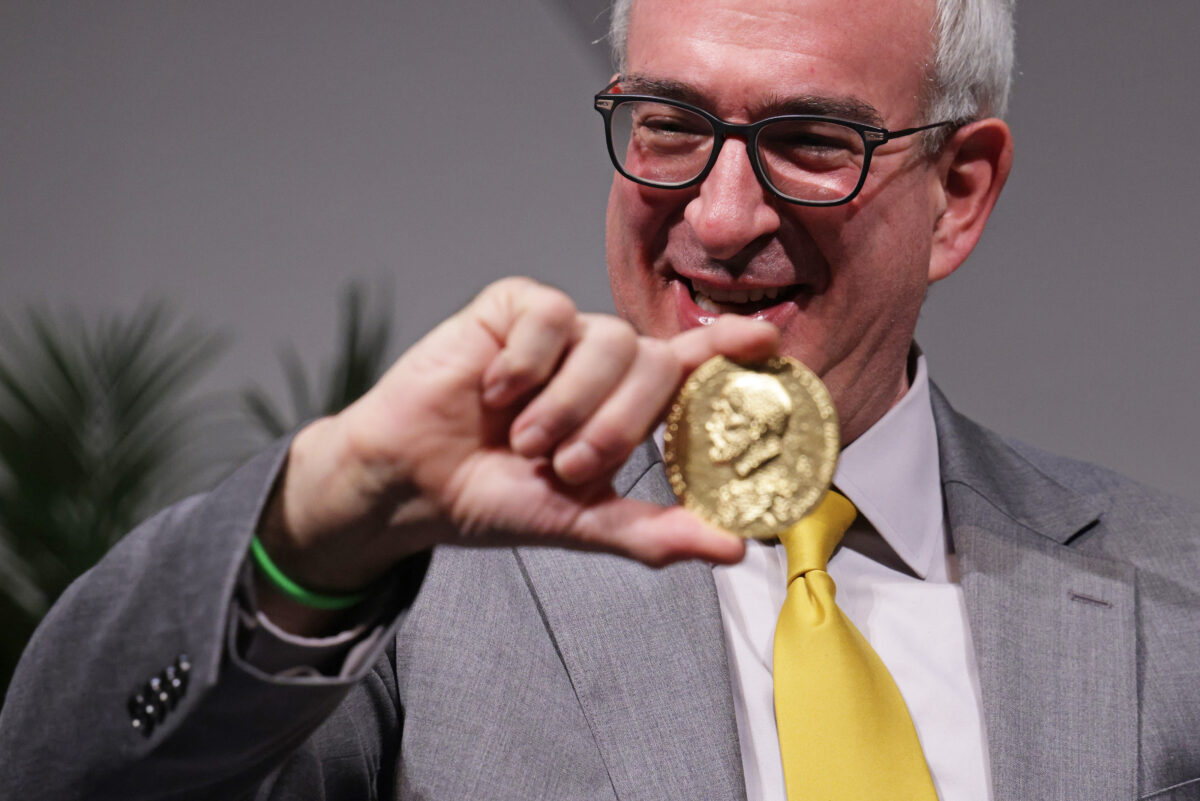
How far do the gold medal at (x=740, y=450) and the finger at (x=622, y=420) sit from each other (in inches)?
4.7

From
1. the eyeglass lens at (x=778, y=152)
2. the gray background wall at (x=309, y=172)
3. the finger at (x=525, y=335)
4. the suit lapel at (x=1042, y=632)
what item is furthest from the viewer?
the gray background wall at (x=309, y=172)

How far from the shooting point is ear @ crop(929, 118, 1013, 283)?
5.65 feet

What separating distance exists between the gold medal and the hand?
105mm

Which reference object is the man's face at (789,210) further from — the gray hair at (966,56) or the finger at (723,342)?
the finger at (723,342)

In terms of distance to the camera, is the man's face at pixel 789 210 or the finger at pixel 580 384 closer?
the finger at pixel 580 384

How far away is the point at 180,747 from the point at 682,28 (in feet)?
3.49

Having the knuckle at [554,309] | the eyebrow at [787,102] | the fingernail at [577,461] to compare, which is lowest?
the fingernail at [577,461]

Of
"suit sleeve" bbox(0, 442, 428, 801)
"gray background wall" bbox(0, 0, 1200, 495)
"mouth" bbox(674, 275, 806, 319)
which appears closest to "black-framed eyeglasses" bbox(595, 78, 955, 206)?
"mouth" bbox(674, 275, 806, 319)

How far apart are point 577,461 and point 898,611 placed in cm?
87

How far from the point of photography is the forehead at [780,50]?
146 cm

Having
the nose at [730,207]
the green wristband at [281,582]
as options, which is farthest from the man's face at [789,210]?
the green wristband at [281,582]

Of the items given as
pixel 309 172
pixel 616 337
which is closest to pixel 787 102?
pixel 616 337

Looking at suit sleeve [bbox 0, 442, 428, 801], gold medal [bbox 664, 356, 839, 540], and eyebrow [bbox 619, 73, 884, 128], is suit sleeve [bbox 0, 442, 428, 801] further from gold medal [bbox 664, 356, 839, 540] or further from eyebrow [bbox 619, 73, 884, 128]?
eyebrow [bbox 619, 73, 884, 128]

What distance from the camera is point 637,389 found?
31.7 inches
